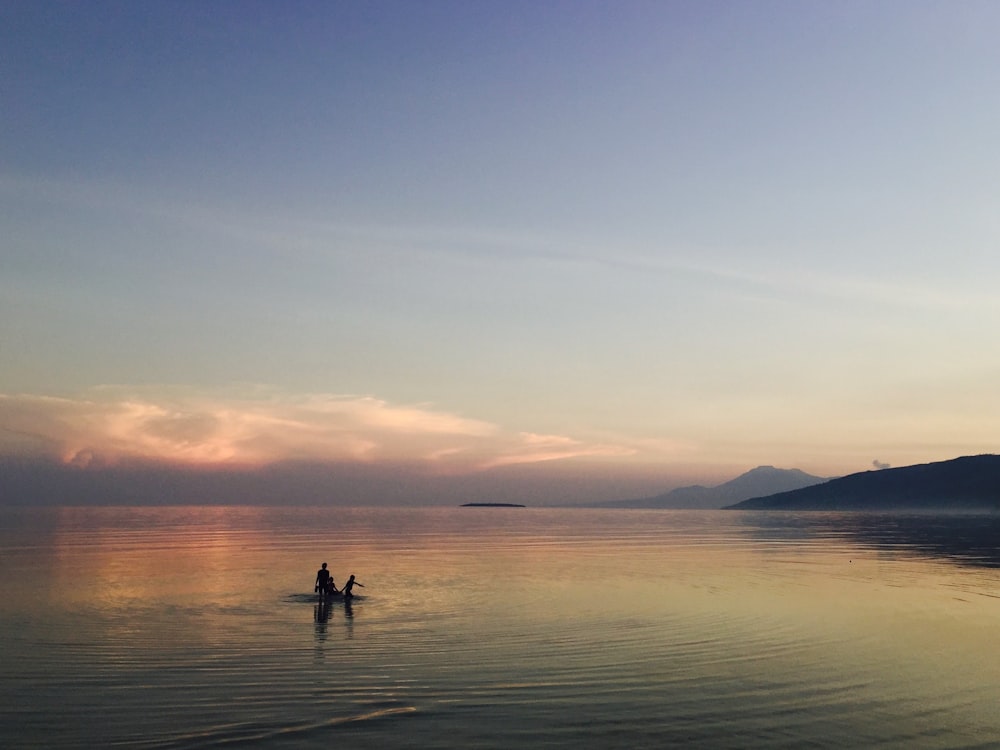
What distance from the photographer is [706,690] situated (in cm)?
2089

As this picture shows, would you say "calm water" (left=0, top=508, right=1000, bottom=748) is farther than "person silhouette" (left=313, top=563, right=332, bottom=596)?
No

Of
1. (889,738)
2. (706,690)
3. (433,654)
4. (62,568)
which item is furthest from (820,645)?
(62,568)

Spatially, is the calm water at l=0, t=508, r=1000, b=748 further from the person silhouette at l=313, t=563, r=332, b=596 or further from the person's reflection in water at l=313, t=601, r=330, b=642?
the person silhouette at l=313, t=563, r=332, b=596

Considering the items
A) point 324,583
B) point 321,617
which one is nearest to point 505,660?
point 321,617

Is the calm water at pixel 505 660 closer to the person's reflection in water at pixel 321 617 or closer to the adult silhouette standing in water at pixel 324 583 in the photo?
the person's reflection in water at pixel 321 617

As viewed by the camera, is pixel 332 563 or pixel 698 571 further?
pixel 332 563

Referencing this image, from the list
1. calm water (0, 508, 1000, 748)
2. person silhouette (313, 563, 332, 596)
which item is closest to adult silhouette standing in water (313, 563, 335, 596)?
person silhouette (313, 563, 332, 596)

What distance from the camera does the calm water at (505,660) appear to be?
56.6ft

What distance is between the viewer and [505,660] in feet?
81.3

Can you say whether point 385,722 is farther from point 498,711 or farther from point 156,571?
point 156,571

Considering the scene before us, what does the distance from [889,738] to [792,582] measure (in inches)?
1331

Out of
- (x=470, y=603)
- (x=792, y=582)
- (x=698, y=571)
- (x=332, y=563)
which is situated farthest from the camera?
(x=332, y=563)

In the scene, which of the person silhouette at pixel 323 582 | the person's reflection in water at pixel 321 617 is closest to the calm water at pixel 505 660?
the person's reflection in water at pixel 321 617

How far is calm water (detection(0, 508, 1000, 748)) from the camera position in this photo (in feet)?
56.6
